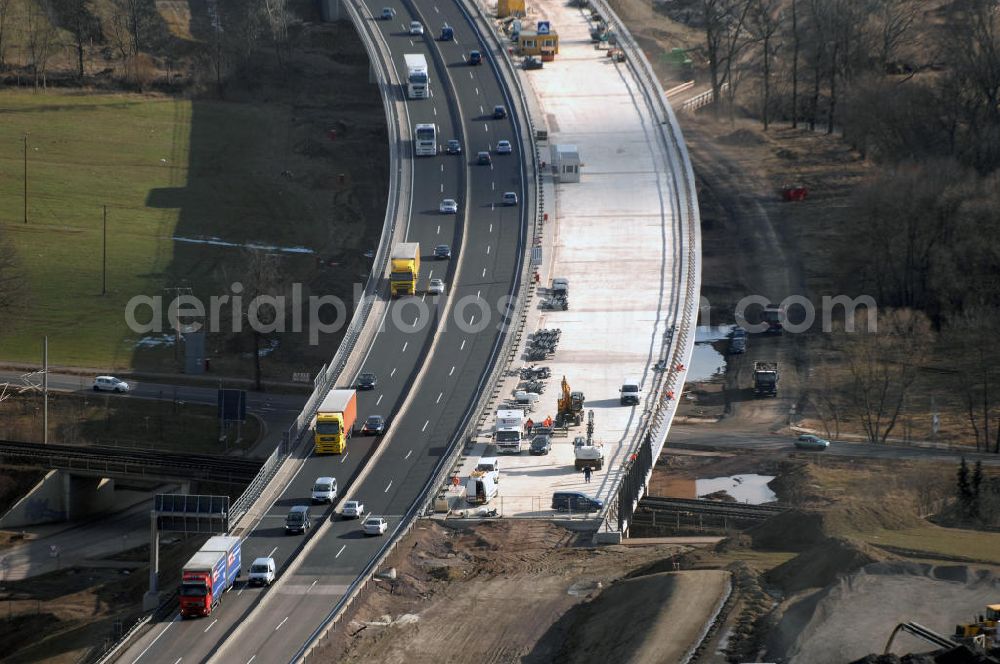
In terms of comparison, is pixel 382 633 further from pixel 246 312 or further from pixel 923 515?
pixel 246 312

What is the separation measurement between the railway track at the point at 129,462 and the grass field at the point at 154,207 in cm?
1575

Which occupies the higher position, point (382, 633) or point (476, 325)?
point (476, 325)

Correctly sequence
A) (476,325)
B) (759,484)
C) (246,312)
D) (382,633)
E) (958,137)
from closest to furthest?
(382,633)
(759,484)
(476,325)
(246,312)
(958,137)

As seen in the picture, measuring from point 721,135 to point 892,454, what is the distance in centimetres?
6748

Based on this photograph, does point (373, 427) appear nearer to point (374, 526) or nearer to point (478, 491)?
point (478, 491)

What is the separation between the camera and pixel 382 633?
8556 cm

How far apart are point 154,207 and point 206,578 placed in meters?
79.3

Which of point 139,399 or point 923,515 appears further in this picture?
point 139,399

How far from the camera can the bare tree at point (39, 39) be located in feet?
613

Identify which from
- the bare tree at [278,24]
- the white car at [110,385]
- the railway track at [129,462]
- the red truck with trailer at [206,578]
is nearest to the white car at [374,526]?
the red truck with trailer at [206,578]

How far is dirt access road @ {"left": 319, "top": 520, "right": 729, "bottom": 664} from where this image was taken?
260ft

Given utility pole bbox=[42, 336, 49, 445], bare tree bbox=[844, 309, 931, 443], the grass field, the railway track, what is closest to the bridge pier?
the railway track

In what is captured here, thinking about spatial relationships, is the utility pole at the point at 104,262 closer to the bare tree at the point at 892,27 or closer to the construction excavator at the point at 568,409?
the construction excavator at the point at 568,409

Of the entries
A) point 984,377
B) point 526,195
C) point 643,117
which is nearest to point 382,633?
point 984,377
